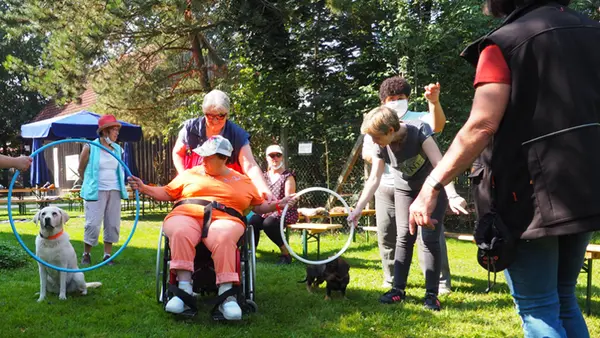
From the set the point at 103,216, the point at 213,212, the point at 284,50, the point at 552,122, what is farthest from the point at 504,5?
the point at 284,50

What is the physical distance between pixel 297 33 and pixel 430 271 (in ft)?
21.6

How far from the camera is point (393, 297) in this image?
406 centimetres

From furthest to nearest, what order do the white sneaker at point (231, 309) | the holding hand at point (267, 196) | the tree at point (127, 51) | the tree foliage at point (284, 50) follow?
the tree at point (127, 51) → the tree foliage at point (284, 50) → the holding hand at point (267, 196) → the white sneaker at point (231, 309)

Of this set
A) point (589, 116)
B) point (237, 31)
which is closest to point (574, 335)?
point (589, 116)

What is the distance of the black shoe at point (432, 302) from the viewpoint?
3893 mm

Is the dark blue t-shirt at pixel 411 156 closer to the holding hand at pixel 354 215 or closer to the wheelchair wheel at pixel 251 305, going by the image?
the holding hand at pixel 354 215

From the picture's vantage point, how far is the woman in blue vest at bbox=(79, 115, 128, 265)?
5.55 m

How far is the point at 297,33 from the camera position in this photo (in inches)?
373

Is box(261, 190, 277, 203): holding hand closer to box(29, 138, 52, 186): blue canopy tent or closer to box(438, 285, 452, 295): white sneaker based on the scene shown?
box(438, 285, 452, 295): white sneaker

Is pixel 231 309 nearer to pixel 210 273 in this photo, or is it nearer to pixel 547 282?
pixel 210 273

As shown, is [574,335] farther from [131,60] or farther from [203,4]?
[131,60]

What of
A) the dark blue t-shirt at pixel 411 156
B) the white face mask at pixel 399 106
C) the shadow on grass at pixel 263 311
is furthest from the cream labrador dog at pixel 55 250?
the white face mask at pixel 399 106

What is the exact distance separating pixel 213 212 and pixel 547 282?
2409mm

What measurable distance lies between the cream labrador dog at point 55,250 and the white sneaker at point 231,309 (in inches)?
62.2
